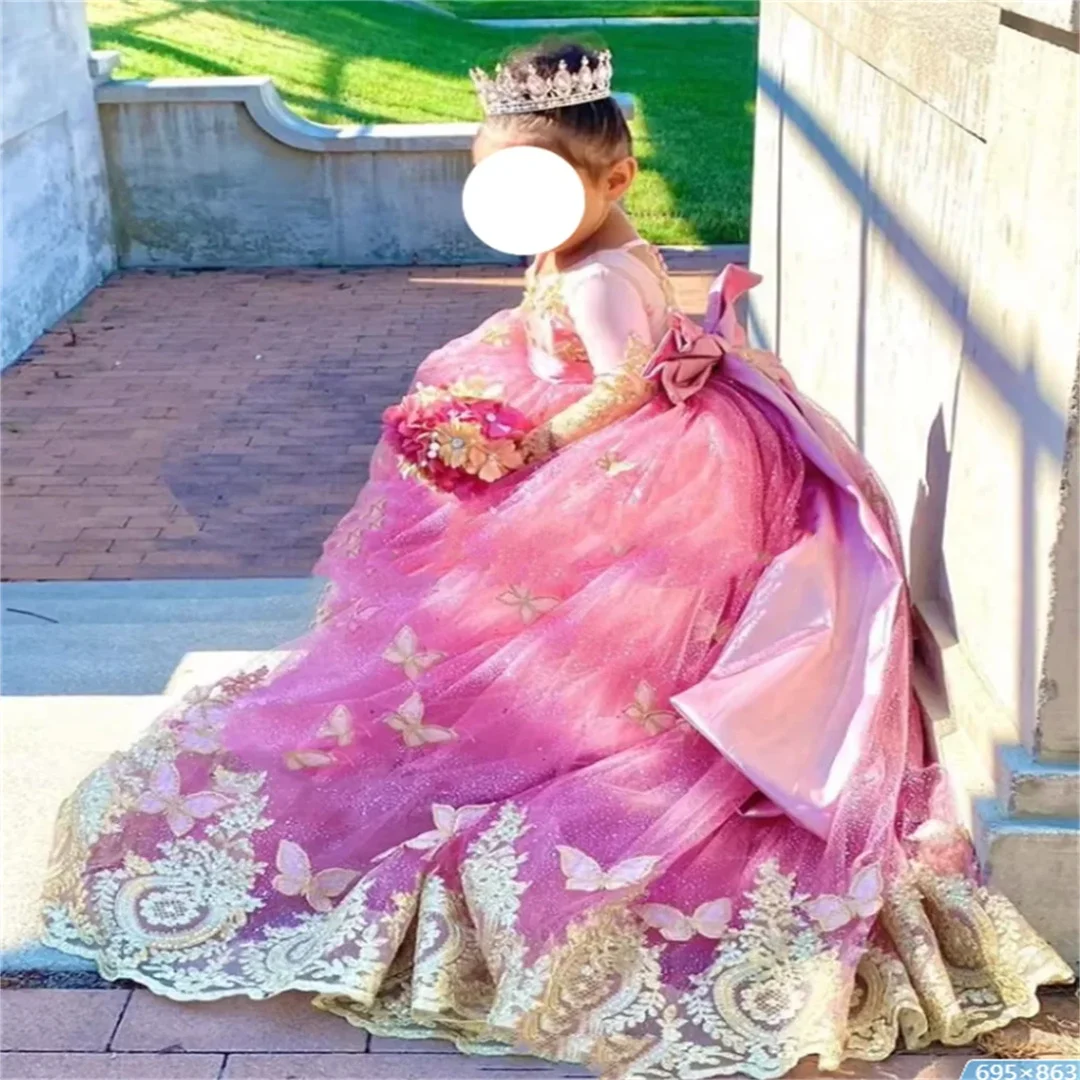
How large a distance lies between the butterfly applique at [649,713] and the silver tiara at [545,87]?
99 centimetres

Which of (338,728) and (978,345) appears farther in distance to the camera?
(338,728)

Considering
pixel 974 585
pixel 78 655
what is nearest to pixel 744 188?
pixel 78 655

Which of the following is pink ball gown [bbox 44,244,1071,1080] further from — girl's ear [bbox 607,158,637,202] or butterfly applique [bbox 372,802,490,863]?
girl's ear [bbox 607,158,637,202]

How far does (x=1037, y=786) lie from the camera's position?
6.71ft

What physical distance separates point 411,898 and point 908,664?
33.3 inches

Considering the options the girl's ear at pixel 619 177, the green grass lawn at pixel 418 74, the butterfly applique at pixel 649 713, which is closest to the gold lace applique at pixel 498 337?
the girl's ear at pixel 619 177

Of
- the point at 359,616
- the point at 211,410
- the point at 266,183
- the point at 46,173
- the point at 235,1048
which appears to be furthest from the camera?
the point at 266,183

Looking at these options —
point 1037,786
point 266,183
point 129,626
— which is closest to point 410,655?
point 1037,786

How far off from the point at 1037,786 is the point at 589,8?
15.6 metres

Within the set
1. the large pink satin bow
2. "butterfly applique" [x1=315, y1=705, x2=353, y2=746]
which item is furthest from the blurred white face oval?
"butterfly applique" [x1=315, y1=705, x2=353, y2=746]

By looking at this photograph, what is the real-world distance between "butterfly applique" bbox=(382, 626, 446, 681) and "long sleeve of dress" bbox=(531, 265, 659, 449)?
0.41m

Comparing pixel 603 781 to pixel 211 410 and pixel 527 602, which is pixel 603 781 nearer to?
pixel 527 602

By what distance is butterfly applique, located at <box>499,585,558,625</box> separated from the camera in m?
2.45

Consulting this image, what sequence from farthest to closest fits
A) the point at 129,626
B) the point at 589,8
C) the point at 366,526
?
the point at 589,8
the point at 129,626
the point at 366,526
